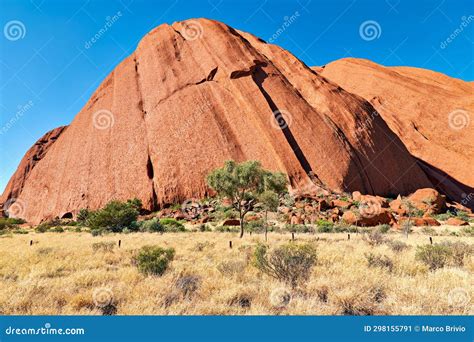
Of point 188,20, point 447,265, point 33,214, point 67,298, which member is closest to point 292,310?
point 67,298

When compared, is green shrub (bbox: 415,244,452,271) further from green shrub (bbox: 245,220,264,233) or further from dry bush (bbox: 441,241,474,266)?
green shrub (bbox: 245,220,264,233)

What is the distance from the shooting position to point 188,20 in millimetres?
66125

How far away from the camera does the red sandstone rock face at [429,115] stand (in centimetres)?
6231

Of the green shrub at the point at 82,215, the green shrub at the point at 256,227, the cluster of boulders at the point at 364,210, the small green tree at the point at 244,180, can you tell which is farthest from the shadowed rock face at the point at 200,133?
the small green tree at the point at 244,180

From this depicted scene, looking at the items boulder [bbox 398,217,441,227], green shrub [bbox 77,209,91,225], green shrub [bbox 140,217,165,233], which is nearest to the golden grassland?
green shrub [bbox 140,217,165,233]

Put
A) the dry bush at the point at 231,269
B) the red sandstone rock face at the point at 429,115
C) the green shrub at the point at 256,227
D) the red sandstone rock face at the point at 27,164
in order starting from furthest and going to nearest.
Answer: the red sandstone rock face at the point at 27,164 → the red sandstone rock face at the point at 429,115 → the green shrub at the point at 256,227 → the dry bush at the point at 231,269

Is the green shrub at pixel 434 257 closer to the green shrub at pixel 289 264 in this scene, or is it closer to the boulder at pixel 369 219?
the green shrub at pixel 289 264

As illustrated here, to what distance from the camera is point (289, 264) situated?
873 cm

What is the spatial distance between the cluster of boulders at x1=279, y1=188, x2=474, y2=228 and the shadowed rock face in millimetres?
4750

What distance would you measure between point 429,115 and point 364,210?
4961cm

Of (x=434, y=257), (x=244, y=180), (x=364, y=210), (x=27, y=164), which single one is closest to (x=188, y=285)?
(x=434, y=257)

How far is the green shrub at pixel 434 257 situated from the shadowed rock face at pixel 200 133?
31302 mm

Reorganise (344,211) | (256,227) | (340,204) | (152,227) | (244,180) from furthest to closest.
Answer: (340,204)
(344,211)
(152,227)
(256,227)
(244,180)

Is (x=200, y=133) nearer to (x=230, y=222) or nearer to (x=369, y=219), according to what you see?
(x=230, y=222)
